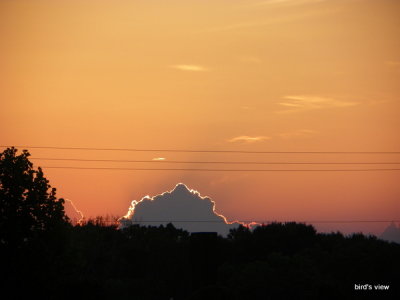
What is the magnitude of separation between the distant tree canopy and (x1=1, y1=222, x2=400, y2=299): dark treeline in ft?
3.34

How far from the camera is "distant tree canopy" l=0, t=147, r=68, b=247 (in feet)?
155

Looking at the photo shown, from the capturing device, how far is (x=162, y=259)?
4075 inches

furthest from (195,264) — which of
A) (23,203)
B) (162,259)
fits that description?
(162,259)

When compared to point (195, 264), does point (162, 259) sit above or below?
above

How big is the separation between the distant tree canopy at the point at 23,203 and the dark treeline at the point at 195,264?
1.02 metres

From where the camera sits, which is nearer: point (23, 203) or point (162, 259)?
point (23, 203)

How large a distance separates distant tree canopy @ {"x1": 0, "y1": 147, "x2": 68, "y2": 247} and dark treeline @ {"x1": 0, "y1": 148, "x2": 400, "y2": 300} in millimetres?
66

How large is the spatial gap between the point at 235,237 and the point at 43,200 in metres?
72.1

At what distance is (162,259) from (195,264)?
5557 cm

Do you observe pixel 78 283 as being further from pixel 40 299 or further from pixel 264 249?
pixel 264 249

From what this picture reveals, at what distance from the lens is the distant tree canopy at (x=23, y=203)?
47250 millimetres

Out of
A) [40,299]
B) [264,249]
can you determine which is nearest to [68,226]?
[40,299]

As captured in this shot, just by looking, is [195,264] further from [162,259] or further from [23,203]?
[162,259]

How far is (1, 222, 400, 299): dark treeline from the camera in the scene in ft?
153
